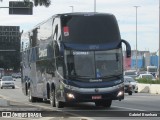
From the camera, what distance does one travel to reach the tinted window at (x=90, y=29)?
22312mm

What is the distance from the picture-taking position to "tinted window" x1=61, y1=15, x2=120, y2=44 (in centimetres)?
2231

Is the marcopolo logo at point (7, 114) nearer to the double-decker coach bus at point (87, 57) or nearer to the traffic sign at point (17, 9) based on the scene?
the double-decker coach bus at point (87, 57)

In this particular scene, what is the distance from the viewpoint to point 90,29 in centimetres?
2255

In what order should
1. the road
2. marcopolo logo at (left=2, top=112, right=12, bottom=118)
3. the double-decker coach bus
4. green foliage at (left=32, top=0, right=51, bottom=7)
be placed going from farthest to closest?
1. green foliage at (left=32, top=0, right=51, bottom=7)
2. the double-decker coach bus
3. the road
4. marcopolo logo at (left=2, top=112, right=12, bottom=118)

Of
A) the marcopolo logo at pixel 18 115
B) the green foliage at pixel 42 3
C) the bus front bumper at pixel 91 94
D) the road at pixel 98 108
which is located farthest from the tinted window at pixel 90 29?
the marcopolo logo at pixel 18 115

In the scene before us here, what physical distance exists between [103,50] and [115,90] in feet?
5.63

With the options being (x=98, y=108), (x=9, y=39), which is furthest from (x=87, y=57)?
(x=9, y=39)

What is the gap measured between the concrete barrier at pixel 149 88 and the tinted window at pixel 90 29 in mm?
24688

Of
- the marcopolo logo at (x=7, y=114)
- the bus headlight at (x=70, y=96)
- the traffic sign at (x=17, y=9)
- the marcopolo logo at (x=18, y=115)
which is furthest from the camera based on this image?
the traffic sign at (x=17, y=9)

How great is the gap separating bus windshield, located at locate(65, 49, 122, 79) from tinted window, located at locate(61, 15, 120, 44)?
0.59m

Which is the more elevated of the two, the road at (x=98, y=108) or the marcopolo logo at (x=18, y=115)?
the marcopolo logo at (x=18, y=115)

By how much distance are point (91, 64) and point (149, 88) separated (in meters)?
27.9

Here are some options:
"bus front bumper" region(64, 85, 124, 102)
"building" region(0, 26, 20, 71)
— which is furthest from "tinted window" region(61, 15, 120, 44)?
"building" region(0, 26, 20, 71)

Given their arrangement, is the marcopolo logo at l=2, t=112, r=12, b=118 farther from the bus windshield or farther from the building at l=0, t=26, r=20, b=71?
the building at l=0, t=26, r=20, b=71
